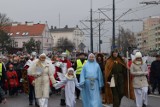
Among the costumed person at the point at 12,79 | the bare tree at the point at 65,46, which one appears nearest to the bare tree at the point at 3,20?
the bare tree at the point at 65,46

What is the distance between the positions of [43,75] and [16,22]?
487 ft

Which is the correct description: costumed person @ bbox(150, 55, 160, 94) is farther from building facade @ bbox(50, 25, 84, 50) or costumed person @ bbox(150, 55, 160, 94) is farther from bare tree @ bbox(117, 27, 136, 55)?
building facade @ bbox(50, 25, 84, 50)

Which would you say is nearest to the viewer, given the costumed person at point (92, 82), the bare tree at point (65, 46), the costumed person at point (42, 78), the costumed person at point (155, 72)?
the costumed person at point (92, 82)

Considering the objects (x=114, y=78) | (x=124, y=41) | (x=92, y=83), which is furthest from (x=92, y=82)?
(x=124, y=41)

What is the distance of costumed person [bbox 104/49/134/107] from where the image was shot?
13422 millimetres

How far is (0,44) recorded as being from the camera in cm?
9675

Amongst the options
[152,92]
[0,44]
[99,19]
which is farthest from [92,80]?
[0,44]

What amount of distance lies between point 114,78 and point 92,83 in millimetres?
663

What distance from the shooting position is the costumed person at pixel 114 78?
13.4 metres

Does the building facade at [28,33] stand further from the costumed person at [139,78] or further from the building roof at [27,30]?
the costumed person at [139,78]

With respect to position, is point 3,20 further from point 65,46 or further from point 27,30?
point 27,30

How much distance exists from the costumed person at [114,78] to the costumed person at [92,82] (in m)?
0.31

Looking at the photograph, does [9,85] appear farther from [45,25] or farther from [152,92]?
[45,25]

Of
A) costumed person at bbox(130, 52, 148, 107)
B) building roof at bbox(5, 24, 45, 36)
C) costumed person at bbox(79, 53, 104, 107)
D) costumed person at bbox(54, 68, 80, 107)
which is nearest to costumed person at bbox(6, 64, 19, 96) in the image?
costumed person at bbox(54, 68, 80, 107)
